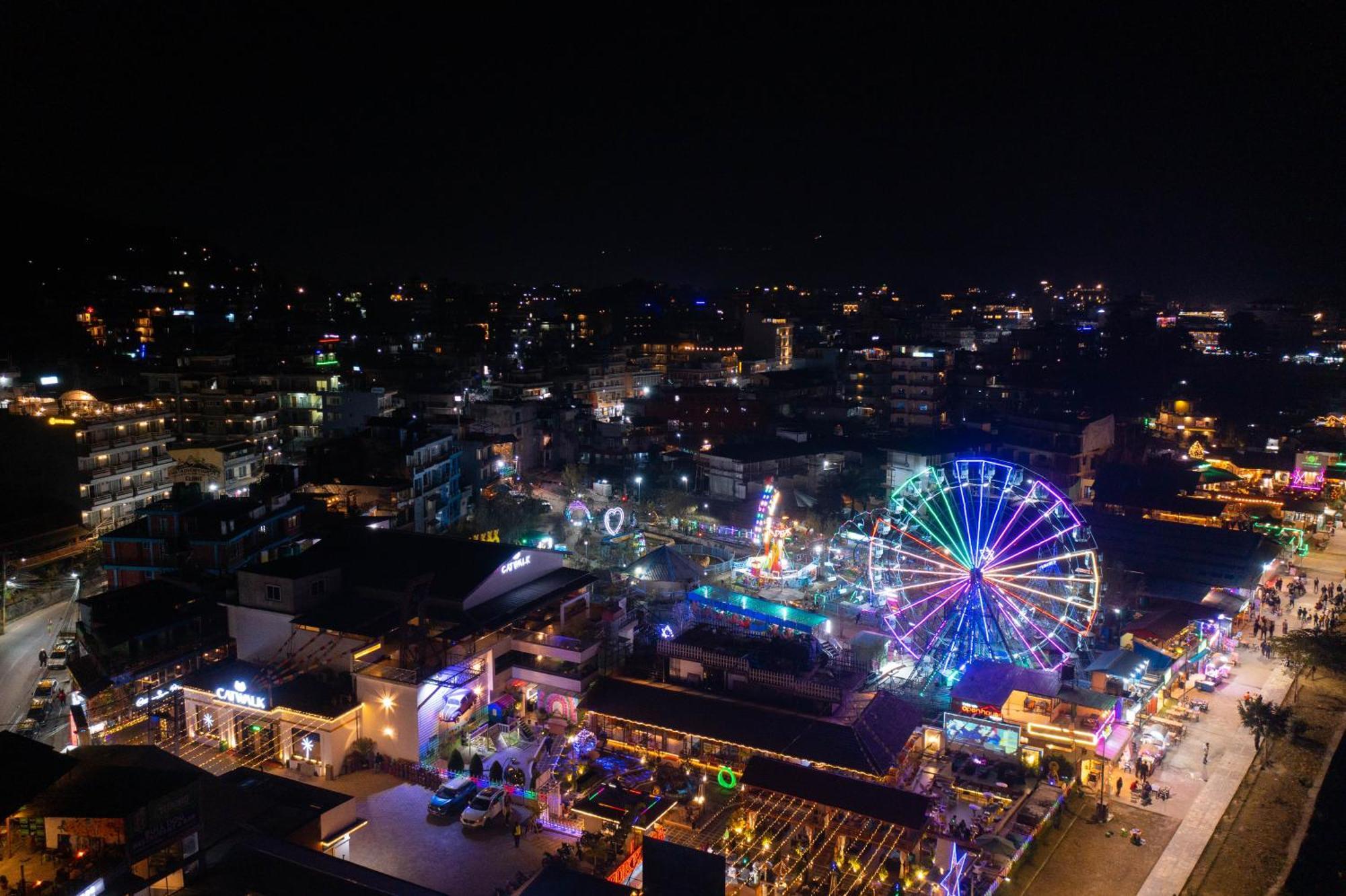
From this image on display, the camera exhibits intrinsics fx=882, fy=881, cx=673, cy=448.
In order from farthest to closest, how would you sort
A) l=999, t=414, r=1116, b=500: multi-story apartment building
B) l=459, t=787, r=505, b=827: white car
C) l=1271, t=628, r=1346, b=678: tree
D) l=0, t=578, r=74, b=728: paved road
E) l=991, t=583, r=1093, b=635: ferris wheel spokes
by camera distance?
l=999, t=414, r=1116, b=500: multi-story apartment building → l=1271, t=628, r=1346, b=678: tree → l=991, t=583, r=1093, b=635: ferris wheel spokes → l=0, t=578, r=74, b=728: paved road → l=459, t=787, r=505, b=827: white car

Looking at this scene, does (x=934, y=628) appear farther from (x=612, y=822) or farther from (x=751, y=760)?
(x=612, y=822)

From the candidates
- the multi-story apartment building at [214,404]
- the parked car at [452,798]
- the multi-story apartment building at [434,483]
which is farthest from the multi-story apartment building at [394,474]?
the parked car at [452,798]

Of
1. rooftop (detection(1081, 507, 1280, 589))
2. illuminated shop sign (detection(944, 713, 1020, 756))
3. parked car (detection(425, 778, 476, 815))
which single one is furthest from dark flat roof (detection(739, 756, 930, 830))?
rooftop (detection(1081, 507, 1280, 589))

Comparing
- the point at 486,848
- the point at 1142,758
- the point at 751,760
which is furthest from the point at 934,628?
the point at 486,848

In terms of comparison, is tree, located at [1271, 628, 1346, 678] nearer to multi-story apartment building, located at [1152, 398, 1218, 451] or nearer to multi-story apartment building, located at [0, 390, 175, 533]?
multi-story apartment building, located at [1152, 398, 1218, 451]

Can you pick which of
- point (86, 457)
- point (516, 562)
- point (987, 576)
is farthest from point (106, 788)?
point (86, 457)
